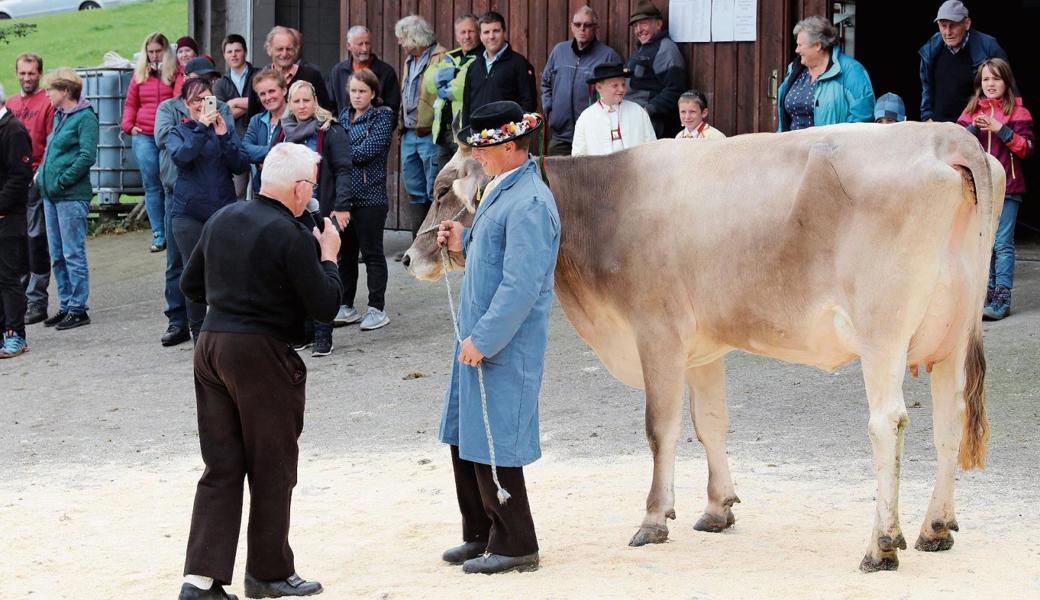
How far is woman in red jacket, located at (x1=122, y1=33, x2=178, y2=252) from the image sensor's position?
46.3 ft

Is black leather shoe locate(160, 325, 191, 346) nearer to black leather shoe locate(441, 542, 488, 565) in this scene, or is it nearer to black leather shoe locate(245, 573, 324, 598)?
black leather shoe locate(441, 542, 488, 565)

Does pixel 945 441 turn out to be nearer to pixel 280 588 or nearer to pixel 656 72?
pixel 280 588

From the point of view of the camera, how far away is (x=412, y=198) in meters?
13.6

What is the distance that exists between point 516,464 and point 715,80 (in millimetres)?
7626

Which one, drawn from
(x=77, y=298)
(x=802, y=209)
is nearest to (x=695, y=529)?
(x=802, y=209)

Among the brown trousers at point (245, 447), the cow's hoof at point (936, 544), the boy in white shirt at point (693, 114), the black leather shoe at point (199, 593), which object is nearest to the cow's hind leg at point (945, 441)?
the cow's hoof at point (936, 544)

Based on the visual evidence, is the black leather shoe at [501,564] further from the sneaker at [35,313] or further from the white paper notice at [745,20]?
the sneaker at [35,313]

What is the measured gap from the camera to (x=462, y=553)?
6238 mm

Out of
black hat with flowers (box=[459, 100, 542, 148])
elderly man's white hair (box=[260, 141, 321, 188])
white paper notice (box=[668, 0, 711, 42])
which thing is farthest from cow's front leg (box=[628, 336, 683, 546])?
white paper notice (box=[668, 0, 711, 42])

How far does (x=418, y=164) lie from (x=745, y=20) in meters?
3.38

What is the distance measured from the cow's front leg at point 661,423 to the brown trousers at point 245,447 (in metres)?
1.67

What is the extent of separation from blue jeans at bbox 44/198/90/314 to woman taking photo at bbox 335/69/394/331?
2610mm

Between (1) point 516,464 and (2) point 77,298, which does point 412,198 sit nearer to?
(2) point 77,298

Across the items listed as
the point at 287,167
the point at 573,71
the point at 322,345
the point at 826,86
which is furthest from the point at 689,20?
the point at 287,167
